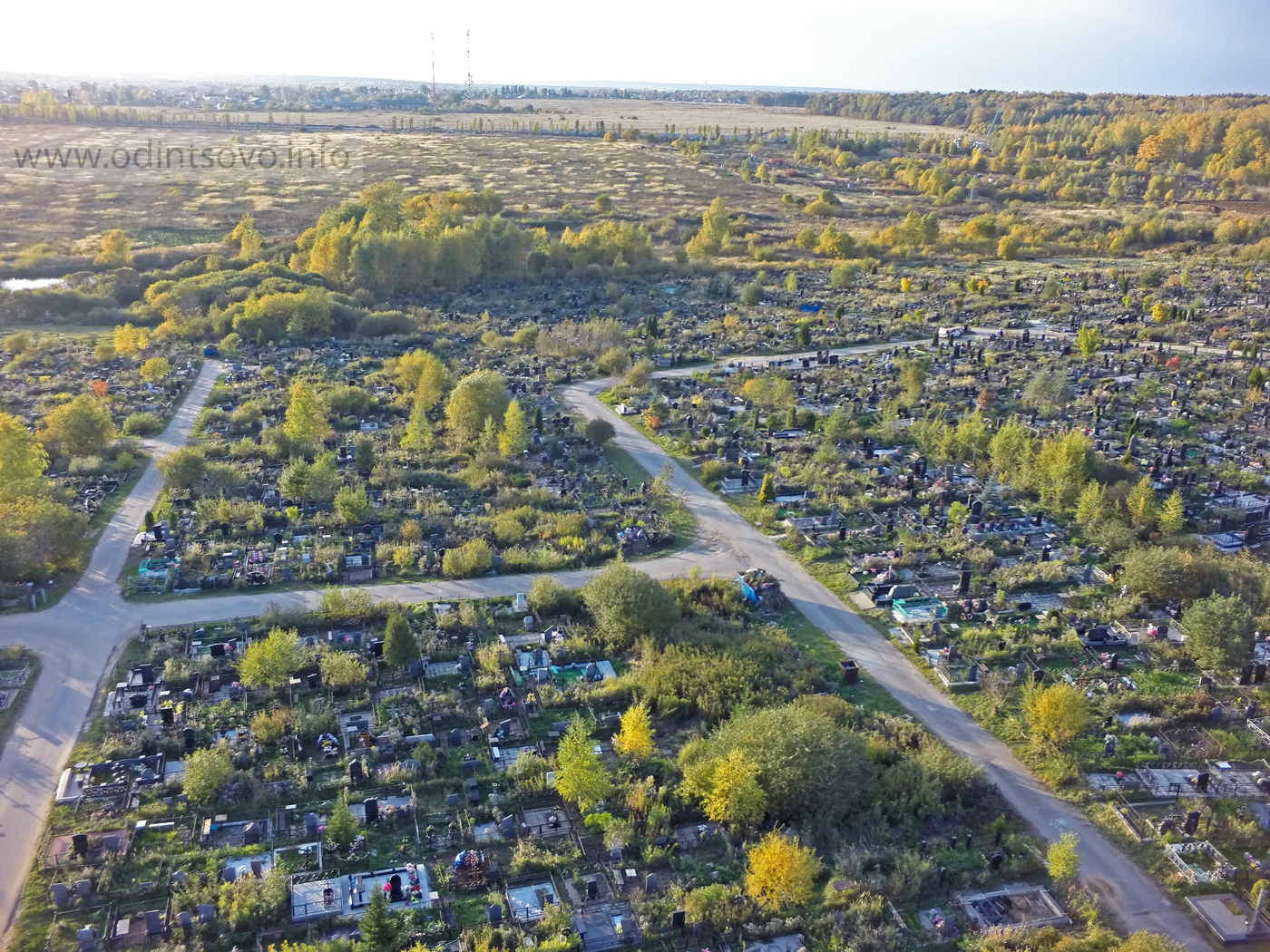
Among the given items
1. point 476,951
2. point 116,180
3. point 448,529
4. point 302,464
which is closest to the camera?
point 476,951

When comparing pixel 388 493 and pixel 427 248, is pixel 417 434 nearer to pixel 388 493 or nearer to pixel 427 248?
pixel 388 493

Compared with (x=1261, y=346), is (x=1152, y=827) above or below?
below

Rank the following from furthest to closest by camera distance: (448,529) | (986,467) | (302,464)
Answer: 1. (986,467)
2. (302,464)
3. (448,529)

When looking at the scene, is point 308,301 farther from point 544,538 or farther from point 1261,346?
point 1261,346

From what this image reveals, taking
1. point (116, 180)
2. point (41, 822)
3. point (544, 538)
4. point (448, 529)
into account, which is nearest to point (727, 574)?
point (544, 538)

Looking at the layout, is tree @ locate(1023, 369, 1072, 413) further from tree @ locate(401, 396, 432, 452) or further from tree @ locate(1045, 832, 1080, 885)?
tree @ locate(1045, 832, 1080, 885)

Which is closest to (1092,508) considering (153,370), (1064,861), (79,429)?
(1064,861)

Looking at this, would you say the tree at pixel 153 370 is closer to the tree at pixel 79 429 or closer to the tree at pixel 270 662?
the tree at pixel 79 429
